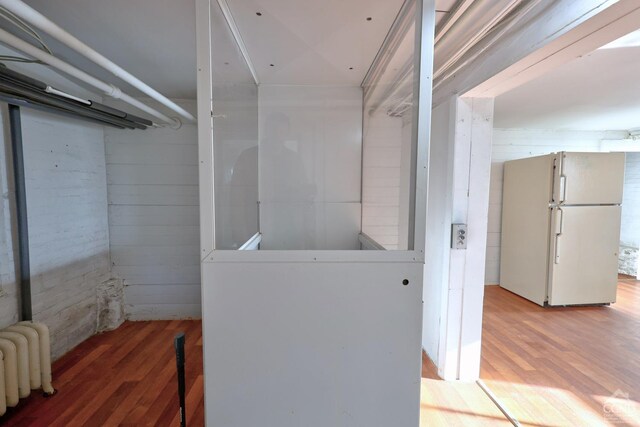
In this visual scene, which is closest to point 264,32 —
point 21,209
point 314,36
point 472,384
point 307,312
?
point 314,36

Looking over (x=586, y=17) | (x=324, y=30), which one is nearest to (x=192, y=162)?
(x=324, y=30)

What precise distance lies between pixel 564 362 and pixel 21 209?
475 cm

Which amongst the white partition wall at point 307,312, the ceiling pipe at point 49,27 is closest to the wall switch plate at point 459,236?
the white partition wall at point 307,312

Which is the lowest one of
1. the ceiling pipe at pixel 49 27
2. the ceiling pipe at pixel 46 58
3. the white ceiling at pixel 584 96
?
the ceiling pipe at pixel 46 58

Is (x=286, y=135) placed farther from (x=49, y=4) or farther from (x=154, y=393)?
(x=154, y=393)

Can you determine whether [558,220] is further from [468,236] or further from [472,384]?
[472,384]

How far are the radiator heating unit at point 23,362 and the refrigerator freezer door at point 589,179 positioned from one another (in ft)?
17.8

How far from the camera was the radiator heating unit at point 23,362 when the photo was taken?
1.85 m

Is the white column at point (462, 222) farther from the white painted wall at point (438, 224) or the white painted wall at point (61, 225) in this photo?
the white painted wall at point (61, 225)

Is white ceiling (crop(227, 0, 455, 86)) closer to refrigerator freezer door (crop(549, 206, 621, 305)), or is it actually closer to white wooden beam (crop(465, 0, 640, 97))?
white wooden beam (crop(465, 0, 640, 97))

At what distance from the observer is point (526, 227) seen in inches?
157

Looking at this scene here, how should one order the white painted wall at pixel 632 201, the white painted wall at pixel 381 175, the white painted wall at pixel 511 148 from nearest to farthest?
the white painted wall at pixel 381 175, the white painted wall at pixel 511 148, the white painted wall at pixel 632 201

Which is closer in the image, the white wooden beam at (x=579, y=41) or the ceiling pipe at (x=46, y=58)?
the white wooden beam at (x=579, y=41)

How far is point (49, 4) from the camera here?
156 centimetres
